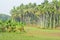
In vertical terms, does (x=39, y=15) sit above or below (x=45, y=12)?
below

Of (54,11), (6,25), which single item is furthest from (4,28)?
(54,11)

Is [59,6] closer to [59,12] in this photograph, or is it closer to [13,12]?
[59,12]

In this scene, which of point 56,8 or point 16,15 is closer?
point 56,8

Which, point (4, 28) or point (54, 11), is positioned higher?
point (54, 11)

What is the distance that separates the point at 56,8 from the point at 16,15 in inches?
921

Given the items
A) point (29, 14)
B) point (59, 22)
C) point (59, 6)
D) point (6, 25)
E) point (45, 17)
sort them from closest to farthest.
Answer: point (6, 25) < point (59, 6) < point (45, 17) < point (59, 22) < point (29, 14)

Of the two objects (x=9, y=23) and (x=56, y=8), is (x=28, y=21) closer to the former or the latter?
(x=56, y=8)

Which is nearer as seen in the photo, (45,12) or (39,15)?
(45,12)

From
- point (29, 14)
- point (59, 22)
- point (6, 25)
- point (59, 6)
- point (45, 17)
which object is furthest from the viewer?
point (29, 14)

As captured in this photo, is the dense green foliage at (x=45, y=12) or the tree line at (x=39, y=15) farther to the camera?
the dense green foliage at (x=45, y=12)

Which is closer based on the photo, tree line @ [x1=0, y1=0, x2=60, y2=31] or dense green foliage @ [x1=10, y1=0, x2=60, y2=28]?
tree line @ [x1=0, y1=0, x2=60, y2=31]

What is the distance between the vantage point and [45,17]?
5734cm

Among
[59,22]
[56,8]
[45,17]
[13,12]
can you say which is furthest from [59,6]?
[13,12]

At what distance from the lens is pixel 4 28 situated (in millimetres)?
32969
